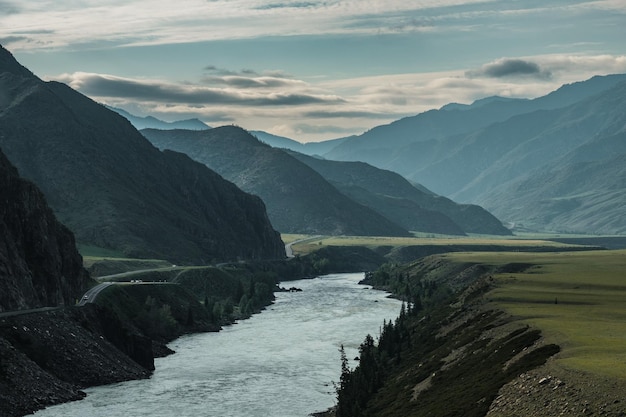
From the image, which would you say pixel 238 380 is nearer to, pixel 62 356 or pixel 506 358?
pixel 62 356

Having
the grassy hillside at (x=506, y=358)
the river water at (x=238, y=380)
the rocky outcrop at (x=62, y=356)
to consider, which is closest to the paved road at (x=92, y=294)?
the rocky outcrop at (x=62, y=356)

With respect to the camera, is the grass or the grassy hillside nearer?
the grassy hillside

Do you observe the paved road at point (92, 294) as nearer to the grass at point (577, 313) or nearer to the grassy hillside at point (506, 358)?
the grassy hillside at point (506, 358)

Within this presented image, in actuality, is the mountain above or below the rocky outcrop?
above

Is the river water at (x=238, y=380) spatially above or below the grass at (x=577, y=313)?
below

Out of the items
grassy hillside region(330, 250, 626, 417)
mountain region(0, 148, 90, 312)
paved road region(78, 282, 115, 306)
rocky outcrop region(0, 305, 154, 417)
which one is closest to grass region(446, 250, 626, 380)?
grassy hillside region(330, 250, 626, 417)

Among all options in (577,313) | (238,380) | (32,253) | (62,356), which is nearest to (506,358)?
(577,313)

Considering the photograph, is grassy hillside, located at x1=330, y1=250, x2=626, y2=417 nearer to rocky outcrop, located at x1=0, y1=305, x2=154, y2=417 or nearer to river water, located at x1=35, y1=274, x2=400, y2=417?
river water, located at x1=35, y1=274, x2=400, y2=417

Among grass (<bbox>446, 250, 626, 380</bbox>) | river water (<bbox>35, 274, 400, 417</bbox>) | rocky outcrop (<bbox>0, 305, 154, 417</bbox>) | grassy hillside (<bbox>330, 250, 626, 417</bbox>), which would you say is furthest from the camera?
rocky outcrop (<bbox>0, 305, 154, 417</bbox>)
